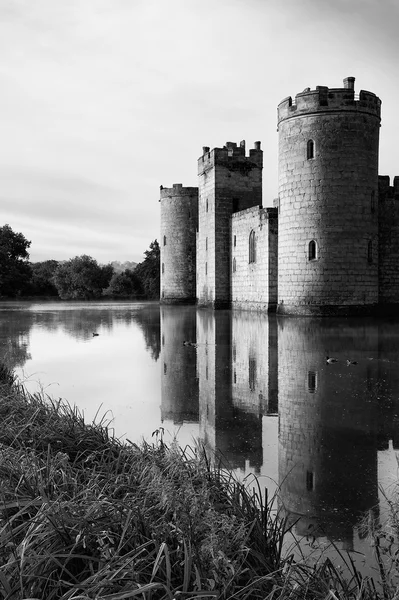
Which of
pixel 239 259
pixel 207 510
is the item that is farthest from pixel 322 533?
pixel 239 259

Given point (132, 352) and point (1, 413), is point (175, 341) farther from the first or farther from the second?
point (1, 413)

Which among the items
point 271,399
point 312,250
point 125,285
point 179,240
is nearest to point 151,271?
point 125,285

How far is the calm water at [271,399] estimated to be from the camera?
4598mm

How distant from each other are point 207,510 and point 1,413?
9.93 ft

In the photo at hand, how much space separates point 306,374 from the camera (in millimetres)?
9516

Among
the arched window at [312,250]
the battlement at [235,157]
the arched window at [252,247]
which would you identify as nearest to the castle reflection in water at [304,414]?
the arched window at [312,250]

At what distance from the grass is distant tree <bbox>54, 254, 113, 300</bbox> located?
67.6 m

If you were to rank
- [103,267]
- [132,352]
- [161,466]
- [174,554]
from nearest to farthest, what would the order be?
[174,554]
[161,466]
[132,352]
[103,267]

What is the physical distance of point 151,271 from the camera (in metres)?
60.8

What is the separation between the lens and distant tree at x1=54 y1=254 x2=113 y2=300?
236ft

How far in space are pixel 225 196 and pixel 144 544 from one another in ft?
95.4

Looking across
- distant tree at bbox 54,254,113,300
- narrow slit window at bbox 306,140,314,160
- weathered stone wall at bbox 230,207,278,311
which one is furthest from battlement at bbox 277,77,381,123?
distant tree at bbox 54,254,113,300

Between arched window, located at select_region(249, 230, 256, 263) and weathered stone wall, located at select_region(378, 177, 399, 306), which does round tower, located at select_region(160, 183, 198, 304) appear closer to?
arched window, located at select_region(249, 230, 256, 263)

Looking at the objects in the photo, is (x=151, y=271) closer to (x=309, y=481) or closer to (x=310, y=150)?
(x=310, y=150)
